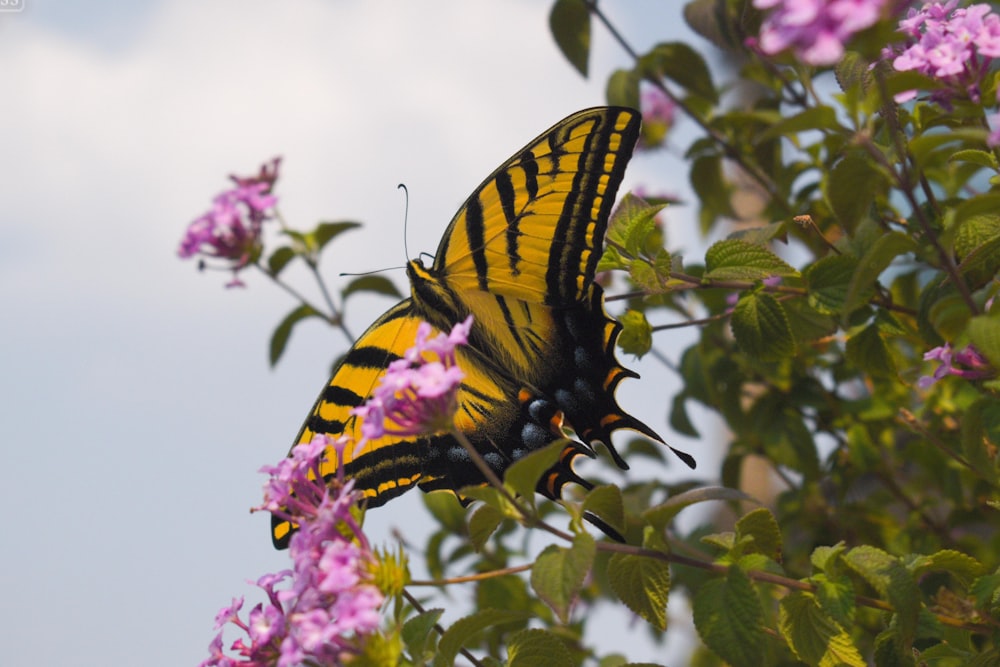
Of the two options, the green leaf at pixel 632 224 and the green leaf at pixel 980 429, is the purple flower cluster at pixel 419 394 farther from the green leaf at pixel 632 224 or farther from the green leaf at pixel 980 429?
the green leaf at pixel 980 429

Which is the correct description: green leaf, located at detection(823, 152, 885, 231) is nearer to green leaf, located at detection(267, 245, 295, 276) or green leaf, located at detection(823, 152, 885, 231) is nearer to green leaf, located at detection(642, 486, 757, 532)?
green leaf, located at detection(642, 486, 757, 532)

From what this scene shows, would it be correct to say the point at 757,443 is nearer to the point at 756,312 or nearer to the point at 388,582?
the point at 756,312

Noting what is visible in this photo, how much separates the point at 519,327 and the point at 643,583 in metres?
0.71

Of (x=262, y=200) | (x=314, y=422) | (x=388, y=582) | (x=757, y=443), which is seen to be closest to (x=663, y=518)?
(x=388, y=582)

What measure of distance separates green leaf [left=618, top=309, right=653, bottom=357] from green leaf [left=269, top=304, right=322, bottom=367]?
1155 millimetres

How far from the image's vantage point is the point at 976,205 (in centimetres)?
120

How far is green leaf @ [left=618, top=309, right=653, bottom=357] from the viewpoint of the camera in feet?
6.48

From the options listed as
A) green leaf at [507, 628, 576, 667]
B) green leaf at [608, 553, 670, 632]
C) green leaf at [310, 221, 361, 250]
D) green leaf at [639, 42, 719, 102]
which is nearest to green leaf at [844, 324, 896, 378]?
green leaf at [608, 553, 670, 632]

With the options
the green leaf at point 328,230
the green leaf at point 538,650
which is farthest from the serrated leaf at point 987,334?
the green leaf at point 328,230

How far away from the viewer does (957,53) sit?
54.4 inches

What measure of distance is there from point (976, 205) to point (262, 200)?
1956mm

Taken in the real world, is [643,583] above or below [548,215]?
below

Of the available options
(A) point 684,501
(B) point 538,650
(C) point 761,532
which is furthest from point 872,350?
(B) point 538,650

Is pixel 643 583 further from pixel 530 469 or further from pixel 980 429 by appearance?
pixel 980 429
